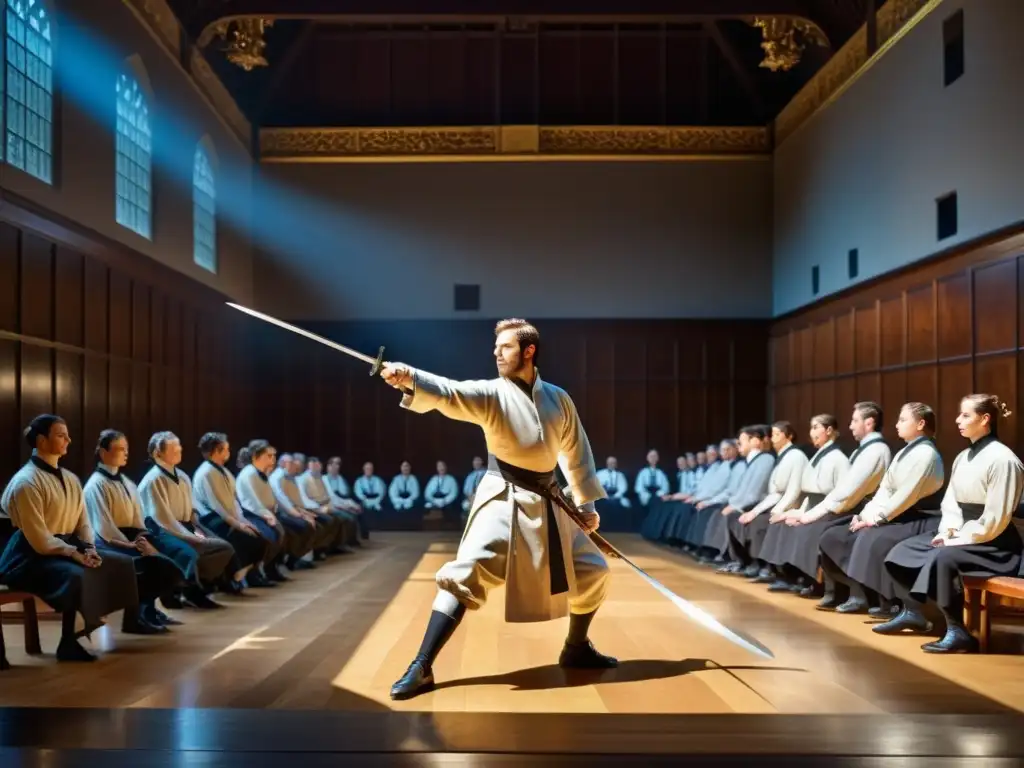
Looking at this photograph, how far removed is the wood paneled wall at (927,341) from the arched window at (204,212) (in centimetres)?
751

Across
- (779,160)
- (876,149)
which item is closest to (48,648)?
A: (876,149)

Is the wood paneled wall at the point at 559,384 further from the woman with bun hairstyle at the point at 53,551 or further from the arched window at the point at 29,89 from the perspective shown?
the woman with bun hairstyle at the point at 53,551

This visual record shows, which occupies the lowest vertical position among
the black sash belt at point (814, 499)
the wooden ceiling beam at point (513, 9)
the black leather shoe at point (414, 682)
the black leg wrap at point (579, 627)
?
the black leather shoe at point (414, 682)

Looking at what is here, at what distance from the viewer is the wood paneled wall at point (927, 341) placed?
9.23 metres

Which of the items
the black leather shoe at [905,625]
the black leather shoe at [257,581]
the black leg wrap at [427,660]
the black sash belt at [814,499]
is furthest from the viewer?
the black leather shoe at [257,581]

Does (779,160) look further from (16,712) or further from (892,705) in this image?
(16,712)

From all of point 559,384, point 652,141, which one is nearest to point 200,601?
point 559,384

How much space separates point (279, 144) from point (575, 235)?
14.4ft

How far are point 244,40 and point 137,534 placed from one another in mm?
9125

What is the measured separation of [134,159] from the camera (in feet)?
37.3

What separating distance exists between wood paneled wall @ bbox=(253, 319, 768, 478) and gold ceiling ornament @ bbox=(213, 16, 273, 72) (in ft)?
13.0

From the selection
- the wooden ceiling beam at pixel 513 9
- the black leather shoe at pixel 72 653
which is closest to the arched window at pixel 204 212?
the wooden ceiling beam at pixel 513 9

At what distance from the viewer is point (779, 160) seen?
1627 cm

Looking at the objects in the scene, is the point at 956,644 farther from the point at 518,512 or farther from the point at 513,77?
the point at 513,77
